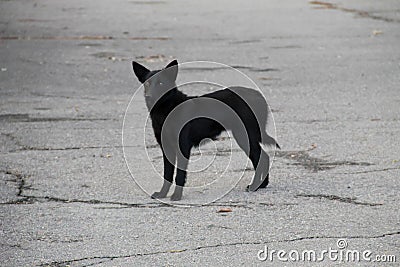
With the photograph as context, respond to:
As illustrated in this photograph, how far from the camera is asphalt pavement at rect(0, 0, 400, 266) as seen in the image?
18.5 feet

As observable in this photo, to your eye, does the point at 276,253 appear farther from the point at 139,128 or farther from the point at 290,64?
the point at 290,64

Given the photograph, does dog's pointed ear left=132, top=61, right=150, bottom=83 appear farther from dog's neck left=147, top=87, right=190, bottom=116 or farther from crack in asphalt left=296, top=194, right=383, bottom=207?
crack in asphalt left=296, top=194, right=383, bottom=207

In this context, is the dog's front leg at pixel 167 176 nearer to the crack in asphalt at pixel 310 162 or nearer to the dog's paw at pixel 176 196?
the dog's paw at pixel 176 196

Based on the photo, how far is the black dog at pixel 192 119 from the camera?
6.55 m

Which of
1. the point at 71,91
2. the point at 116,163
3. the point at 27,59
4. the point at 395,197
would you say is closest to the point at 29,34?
the point at 27,59

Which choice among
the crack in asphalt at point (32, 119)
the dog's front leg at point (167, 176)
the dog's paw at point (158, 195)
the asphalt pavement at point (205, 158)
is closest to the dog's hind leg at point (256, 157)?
the asphalt pavement at point (205, 158)

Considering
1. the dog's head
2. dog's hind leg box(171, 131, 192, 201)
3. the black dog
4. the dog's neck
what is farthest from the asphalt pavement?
the dog's head

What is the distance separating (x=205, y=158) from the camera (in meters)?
8.12

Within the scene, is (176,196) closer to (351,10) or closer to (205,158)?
(205,158)

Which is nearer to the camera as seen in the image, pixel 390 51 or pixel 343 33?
pixel 390 51

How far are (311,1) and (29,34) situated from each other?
8.40 metres

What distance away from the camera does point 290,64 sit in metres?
13.5

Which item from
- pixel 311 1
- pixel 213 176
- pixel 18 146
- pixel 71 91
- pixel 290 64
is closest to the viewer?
pixel 213 176

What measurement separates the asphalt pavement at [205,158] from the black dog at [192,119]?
9.7 inches
